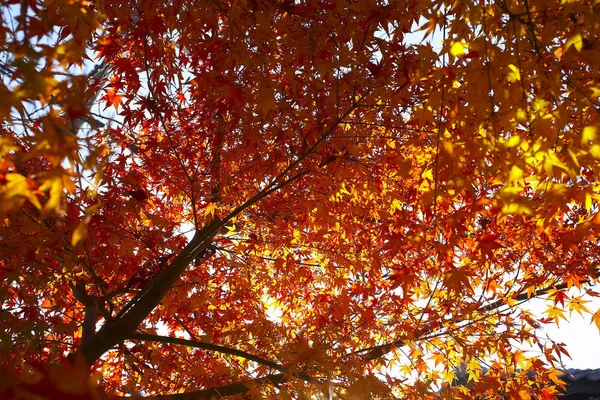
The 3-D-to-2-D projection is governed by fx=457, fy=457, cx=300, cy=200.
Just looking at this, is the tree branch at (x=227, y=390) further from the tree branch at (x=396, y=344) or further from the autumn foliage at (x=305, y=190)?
the tree branch at (x=396, y=344)

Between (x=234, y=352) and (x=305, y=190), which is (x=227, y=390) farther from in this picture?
(x=305, y=190)

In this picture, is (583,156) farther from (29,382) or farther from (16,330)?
(16,330)

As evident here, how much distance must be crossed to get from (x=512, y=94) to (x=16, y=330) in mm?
3441

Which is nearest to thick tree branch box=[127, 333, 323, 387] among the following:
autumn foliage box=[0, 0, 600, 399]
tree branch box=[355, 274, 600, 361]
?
autumn foliage box=[0, 0, 600, 399]

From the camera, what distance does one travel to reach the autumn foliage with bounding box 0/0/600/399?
2.18 meters

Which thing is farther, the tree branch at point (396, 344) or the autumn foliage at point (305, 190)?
the tree branch at point (396, 344)

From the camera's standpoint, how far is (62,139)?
144 centimetres

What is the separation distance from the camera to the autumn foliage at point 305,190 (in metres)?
2.18

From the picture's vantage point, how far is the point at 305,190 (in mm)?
4715

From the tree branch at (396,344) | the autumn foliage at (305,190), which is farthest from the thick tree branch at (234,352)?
the tree branch at (396,344)

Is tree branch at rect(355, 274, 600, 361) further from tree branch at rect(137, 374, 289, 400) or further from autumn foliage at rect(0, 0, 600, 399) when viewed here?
tree branch at rect(137, 374, 289, 400)

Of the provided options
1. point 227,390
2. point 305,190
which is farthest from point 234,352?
point 305,190

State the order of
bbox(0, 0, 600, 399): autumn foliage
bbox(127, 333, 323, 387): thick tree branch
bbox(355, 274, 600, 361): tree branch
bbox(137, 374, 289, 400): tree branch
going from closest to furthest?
bbox(0, 0, 600, 399): autumn foliage < bbox(127, 333, 323, 387): thick tree branch < bbox(137, 374, 289, 400): tree branch < bbox(355, 274, 600, 361): tree branch

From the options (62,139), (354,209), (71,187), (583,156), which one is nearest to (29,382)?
(71,187)
